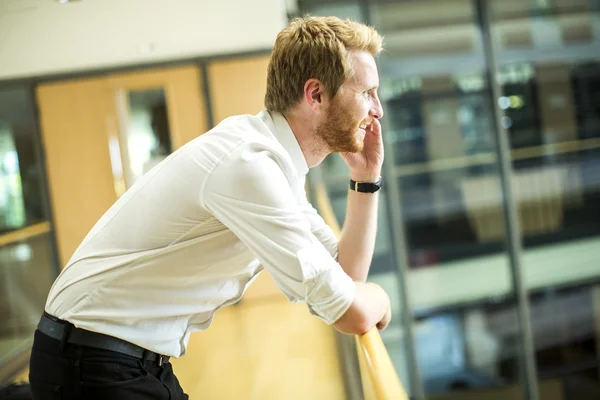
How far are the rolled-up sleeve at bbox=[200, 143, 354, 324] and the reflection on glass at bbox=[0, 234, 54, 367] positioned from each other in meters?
1.91

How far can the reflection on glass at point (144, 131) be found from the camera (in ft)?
15.6

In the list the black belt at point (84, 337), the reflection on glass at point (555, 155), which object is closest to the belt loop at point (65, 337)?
the black belt at point (84, 337)

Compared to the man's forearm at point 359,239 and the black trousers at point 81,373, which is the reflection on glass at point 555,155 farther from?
the black trousers at point 81,373

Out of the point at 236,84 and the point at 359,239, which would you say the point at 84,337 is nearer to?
the point at 359,239

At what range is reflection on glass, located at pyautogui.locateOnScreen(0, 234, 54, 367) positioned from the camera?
2.73 m

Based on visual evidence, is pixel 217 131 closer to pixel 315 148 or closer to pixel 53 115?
pixel 315 148

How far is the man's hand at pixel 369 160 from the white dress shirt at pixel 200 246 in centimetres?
27

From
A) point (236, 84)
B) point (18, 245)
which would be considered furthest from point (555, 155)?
point (18, 245)

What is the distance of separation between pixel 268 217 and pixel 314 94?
35 cm

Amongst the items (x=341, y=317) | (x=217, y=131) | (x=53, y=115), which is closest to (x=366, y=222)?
(x=341, y=317)

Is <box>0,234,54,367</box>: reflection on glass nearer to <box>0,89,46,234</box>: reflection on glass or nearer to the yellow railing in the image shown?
<box>0,89,46,234</box>: reflection on glass

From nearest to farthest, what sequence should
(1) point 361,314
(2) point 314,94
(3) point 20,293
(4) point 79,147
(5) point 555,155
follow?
(1) point 361,314 < (2) point 314,94 < (3) point 20,293 < (4) point 79,147 < (5) point 555,155

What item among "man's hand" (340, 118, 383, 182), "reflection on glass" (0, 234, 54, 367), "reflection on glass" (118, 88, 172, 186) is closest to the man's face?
"man's hand" (340, 118, 383, 182)

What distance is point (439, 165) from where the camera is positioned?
18.0 ft
